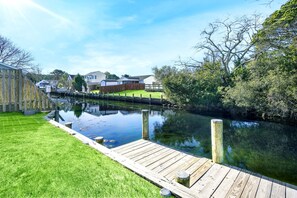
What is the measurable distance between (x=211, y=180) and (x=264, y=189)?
0.99 metres

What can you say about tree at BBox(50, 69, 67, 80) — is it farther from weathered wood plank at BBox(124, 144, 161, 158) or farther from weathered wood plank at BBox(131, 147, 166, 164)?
weathered wood plank at BBox(131, 147, 166, 164)

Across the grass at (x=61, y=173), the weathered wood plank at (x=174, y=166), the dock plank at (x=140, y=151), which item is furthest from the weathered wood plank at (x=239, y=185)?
the dock plank at (x=140, y=151)

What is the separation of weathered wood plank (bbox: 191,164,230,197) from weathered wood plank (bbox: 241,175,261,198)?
49 centimetres

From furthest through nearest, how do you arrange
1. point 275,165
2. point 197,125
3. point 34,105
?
1. point 197,125
2. point 34,105
3. point 275,165

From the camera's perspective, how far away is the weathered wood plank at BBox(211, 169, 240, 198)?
3381mm

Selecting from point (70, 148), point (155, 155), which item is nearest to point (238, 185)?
point (155, 155)

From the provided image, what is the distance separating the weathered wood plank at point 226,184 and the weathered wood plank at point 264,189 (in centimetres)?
49

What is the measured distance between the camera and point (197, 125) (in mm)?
12547

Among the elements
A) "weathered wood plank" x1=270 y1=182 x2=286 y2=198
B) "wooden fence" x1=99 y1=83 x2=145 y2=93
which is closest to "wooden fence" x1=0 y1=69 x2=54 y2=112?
"weathered wood plank" x1=270 y1=182 x2=286 y2=198

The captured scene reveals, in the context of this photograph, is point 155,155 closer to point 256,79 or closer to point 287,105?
point 287,105

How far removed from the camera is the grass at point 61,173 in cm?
306

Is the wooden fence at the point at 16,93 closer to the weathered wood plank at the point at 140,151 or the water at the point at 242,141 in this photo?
the water at the point at 242,141

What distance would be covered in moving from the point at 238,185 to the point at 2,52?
120 ft

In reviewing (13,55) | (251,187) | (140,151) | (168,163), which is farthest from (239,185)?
(13,55)
